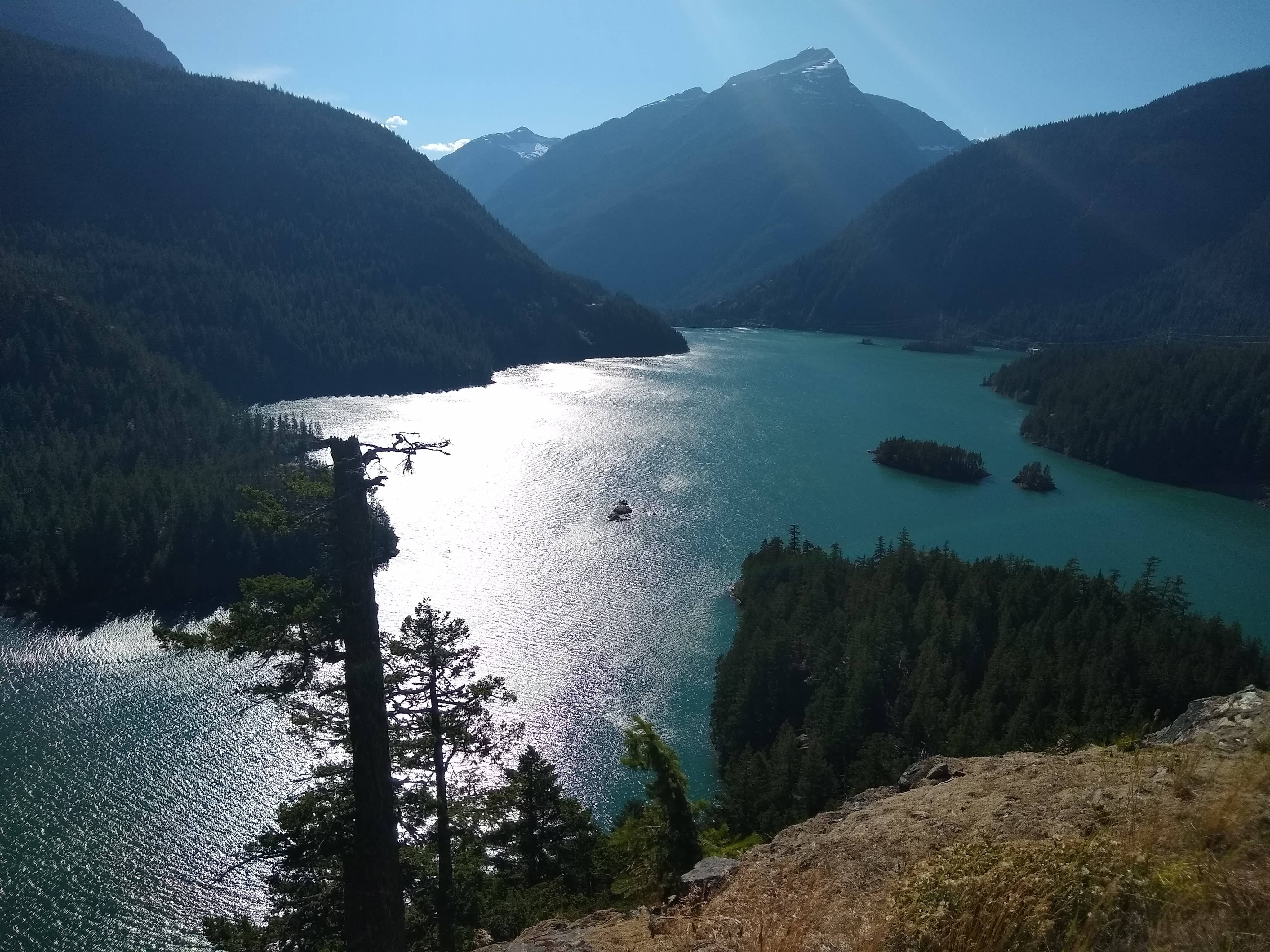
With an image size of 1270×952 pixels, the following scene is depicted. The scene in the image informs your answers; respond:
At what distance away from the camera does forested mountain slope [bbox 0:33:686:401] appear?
12025 cm

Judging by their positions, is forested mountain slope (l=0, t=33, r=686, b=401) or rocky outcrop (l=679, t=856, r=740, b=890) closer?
rocky outcrop (l=679, t=856, r=740, b=890)

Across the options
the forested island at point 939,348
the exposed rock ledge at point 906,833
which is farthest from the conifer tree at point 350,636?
the forested island at point 939,348

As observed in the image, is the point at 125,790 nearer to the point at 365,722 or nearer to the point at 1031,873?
the point at 365,722

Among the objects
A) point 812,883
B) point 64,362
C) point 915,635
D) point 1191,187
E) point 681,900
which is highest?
point 1191,187

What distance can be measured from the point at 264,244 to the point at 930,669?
152547 millimetres

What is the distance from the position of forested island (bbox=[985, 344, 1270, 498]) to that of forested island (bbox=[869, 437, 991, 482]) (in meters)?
16.8

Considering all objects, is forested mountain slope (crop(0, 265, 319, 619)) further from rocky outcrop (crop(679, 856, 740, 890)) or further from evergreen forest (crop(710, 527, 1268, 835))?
rocky outcrop (crop(679, 856, 740, 890))

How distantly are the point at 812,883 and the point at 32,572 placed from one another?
51.5 m

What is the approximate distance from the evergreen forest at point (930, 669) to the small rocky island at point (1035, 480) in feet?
97.5

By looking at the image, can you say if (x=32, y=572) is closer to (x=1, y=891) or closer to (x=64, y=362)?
(x=1, y=891)

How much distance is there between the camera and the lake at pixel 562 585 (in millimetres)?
25953

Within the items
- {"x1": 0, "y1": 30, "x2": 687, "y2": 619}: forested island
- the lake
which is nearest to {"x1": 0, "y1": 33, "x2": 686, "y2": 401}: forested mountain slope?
{"x1": 0, "y1": 30, "x2": 687, "y2": 619}: forested island

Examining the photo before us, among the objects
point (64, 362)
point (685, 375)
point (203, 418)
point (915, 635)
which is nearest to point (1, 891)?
point (915, 635)

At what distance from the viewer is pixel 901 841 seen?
8086 millimetres
